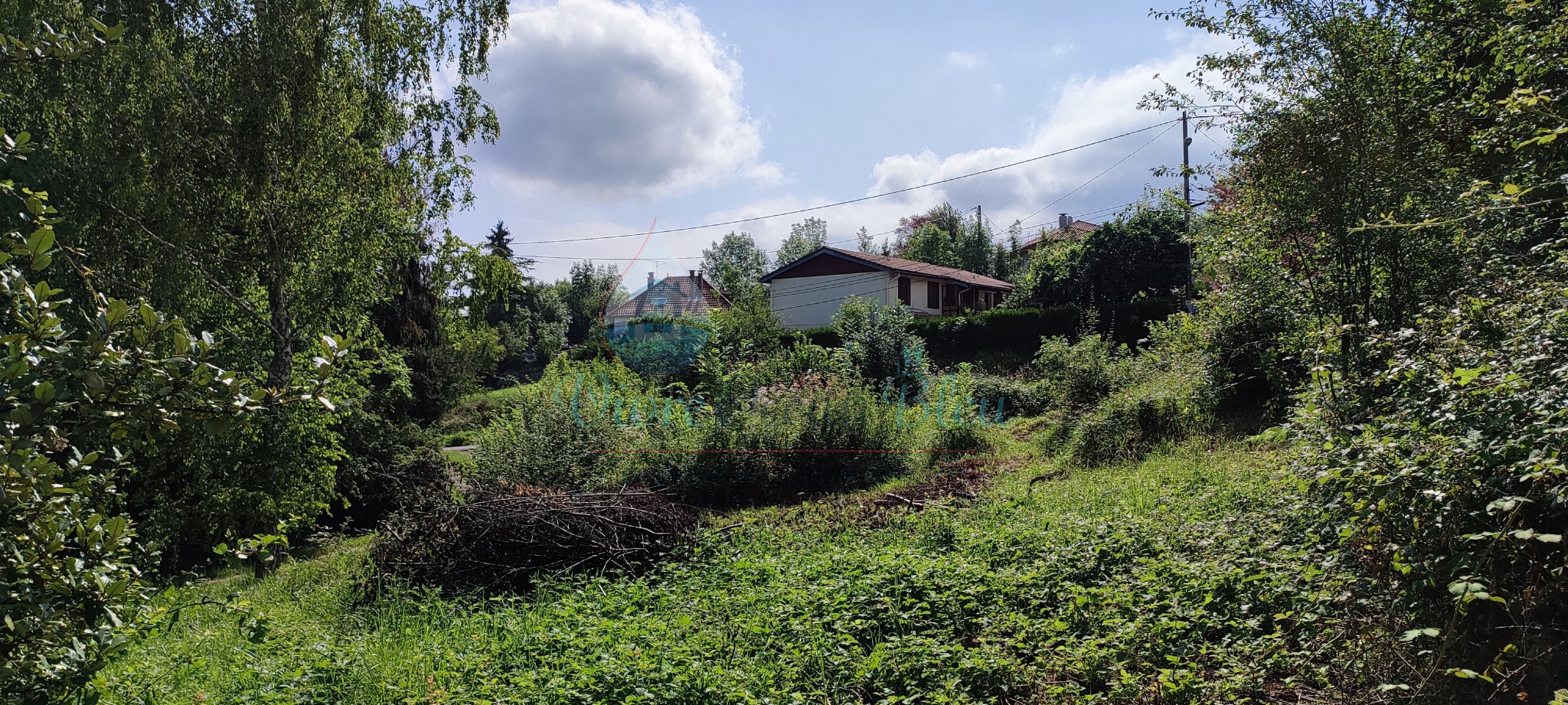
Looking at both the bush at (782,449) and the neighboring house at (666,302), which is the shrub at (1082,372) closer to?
the bush at (782,449)

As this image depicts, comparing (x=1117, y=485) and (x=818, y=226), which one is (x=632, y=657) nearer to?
(x=1117, y=485)

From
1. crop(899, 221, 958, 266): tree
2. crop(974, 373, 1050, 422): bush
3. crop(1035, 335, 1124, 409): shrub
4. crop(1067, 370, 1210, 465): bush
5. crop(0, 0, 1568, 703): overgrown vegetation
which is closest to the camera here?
crop(0, 0, 1568, 703): overgrown vegetation

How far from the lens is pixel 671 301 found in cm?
2697

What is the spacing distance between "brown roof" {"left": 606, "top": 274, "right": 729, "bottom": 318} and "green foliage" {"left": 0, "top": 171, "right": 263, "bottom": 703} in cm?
2020

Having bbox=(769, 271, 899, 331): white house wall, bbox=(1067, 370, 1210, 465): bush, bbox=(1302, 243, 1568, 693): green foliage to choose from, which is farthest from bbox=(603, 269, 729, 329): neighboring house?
bbox=(1302, 243, 1568, 693): green foliage

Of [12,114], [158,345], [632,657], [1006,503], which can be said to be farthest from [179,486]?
[1006,503]

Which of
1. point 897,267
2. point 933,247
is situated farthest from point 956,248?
point 897,267

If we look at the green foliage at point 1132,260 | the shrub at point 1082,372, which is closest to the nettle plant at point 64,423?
the shrub at point 1082,372

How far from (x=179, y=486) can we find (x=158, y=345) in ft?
26.5

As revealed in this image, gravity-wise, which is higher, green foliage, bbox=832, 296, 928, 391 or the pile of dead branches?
green foliage, bbox=832, 296, 928, 391

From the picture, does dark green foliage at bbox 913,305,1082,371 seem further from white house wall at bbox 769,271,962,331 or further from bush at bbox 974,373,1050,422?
bush at bbox 974,373,1050,422

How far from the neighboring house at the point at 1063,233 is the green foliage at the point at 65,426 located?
1284 inches

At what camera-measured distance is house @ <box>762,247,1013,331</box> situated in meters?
30.9

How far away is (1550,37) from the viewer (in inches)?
143
